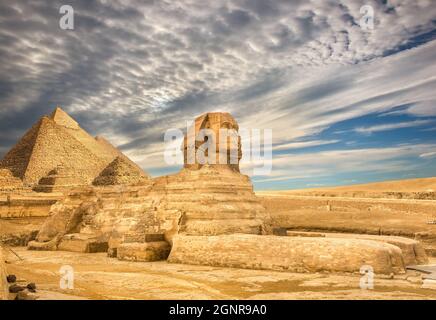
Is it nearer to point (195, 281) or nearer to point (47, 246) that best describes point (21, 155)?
point (47, 246)

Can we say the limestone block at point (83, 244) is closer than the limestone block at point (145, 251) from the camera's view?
No

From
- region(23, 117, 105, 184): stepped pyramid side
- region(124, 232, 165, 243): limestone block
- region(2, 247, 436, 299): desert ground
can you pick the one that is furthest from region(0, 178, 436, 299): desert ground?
region(23, 117, 105, 184): stepped pyramid side

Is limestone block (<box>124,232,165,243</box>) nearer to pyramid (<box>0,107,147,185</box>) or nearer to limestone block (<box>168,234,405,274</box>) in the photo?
limestone block (<box>168,234,405,274</box>)

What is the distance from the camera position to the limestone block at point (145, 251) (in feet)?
37.8

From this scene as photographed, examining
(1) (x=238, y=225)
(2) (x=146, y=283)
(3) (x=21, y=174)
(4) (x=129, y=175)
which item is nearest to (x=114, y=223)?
(1) (x=238, y=225)

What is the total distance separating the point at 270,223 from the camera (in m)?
12.7

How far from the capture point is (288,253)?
30.4ft

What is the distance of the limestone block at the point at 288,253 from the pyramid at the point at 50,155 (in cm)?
3090

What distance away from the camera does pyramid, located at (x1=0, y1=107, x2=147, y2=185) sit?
39.8 metres

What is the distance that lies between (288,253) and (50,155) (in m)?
36.5

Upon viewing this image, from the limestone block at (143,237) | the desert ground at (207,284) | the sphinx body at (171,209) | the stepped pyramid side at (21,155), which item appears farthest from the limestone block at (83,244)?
Result: the stepped pyramid side at (21,155)

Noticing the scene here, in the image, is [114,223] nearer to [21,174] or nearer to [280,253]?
[280,253]

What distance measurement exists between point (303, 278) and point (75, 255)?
8.38 meters

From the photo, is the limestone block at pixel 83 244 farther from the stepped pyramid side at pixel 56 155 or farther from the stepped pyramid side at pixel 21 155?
the stepped pyramid side at pixel 21 155
